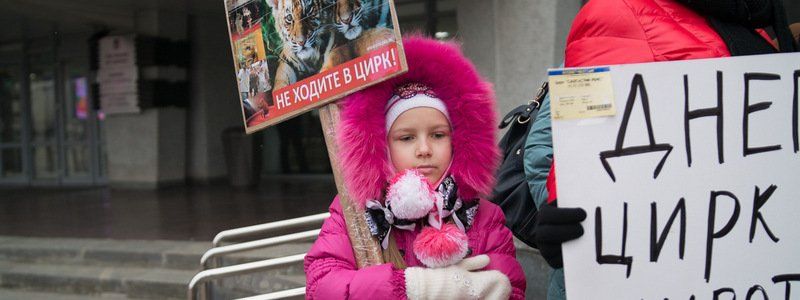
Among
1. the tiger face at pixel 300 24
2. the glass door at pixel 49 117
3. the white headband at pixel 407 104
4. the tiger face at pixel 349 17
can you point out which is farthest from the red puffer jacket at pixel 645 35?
the glass door at pixel 49 117

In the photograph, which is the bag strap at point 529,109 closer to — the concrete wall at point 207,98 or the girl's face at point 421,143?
the girl's face at point 421,143

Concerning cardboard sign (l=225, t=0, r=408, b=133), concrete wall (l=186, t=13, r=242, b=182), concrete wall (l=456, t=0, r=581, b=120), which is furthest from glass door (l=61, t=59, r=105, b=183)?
cardboard sign (l=225, t=0, r=408, b=133)

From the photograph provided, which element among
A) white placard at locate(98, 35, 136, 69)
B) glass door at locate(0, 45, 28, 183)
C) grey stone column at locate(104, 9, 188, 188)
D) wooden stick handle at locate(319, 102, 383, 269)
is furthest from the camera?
glass door at locate(0, 45, 28, 183)

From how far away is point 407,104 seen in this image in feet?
5.87

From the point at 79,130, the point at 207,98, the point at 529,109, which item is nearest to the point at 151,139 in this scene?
the point at 207,98

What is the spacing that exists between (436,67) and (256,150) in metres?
9.75

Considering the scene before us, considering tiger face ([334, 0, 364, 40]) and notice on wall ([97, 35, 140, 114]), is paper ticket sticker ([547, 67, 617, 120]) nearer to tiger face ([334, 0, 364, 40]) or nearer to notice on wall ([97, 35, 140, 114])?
tiger face ([334, 0, 364, 40])

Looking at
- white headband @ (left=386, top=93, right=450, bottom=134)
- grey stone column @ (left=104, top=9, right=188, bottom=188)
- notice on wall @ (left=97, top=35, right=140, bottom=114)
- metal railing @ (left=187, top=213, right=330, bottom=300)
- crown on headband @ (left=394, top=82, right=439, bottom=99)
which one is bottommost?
metal railing @ (left=187, top=213, right=330, bottom=300)

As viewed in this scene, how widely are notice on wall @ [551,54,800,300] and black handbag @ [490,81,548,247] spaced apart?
635mm

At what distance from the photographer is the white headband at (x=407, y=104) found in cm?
179

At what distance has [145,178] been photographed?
1103cm

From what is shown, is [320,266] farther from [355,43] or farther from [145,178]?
[145,178]

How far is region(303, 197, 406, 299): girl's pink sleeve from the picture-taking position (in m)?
1.63

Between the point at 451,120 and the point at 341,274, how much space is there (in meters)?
0.55
